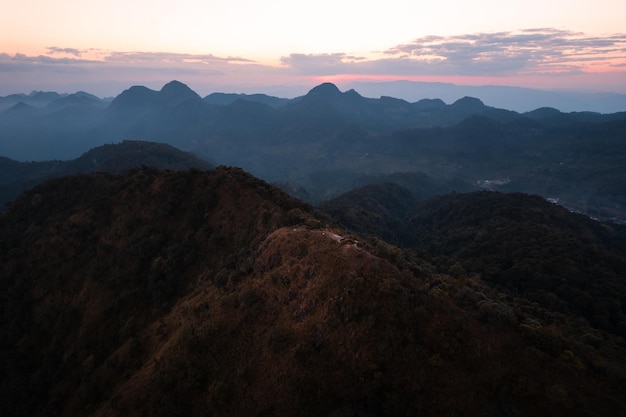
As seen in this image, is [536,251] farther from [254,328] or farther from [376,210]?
[376,210]

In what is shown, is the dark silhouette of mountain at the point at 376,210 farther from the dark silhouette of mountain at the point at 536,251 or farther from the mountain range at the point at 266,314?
the mountain range at the point at 266,314

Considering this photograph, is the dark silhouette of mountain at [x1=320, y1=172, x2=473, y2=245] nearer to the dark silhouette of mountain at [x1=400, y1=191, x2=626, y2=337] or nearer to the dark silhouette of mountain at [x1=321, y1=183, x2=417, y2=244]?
the dark silhouette of mountain at [x1=321, y1=183, x2=417, y2=244]

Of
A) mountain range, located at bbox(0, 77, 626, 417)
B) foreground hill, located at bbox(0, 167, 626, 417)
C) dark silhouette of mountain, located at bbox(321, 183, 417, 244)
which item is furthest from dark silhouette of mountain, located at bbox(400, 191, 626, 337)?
foreground hill, located at bbox(0, 167, 626, 417)

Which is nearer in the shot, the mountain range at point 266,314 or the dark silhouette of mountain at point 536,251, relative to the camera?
the mountain range at point 266,314

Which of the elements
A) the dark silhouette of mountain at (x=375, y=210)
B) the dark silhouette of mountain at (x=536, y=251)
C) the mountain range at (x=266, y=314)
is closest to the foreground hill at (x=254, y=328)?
the mountain range at (x=266, y=314)

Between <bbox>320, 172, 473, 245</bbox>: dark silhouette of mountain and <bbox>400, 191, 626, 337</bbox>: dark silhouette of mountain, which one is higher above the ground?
<bbox>400, 191, 626, 337</bbox>: dark silhouette of mountain

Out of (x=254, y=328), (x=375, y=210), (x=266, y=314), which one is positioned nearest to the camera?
(x=254, y=328)

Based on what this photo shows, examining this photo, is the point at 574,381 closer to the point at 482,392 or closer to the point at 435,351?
the point at 482,392

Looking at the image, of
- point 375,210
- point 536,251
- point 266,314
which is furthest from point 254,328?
point 375,210

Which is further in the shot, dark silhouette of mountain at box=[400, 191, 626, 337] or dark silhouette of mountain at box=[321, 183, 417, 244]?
dark silhouette of mountain at box=[321, 183, 417, 244]
